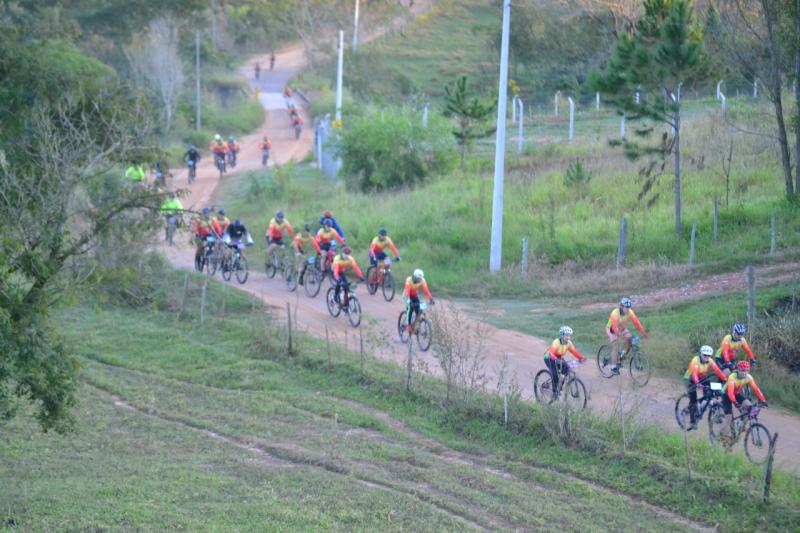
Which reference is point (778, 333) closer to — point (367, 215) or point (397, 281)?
point (397, 281)

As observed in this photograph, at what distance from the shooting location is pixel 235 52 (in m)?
83.1

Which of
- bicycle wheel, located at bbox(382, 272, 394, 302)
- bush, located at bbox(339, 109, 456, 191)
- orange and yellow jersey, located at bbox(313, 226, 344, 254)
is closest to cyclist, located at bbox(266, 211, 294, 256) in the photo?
orange and yellow jersey, located at bbox(313, 226, 344, 254)

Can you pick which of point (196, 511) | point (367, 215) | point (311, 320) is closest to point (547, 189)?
point (367, 215)

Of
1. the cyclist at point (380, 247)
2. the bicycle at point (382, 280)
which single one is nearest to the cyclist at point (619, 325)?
the cyclist at point (380, 247)

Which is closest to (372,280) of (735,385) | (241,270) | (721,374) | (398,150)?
(241,270)

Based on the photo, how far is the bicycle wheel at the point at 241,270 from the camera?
26922 millimetres

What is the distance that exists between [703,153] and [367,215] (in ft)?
38.3

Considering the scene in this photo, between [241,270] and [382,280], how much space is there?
4.34m

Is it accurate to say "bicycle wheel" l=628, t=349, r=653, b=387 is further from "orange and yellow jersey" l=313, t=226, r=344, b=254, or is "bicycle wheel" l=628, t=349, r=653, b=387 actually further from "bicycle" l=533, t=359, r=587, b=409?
"orange and yellow jersey" l=313, t=226, r=344, b=254

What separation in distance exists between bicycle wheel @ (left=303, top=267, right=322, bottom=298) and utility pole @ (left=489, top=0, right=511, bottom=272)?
4.65m

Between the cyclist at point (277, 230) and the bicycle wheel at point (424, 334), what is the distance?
7199 millimetres

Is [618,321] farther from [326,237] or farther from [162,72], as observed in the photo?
[162,72]

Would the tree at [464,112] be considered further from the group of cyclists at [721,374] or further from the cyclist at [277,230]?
the group of cyclists at [721,374]

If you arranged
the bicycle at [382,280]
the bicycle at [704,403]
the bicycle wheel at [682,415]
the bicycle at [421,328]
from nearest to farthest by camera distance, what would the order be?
1. the bicycle at [704,403]
2. the bicycle wheel at [682,415]
3. the bicycle at [421,328]
4. the bicycle at [382,280]
